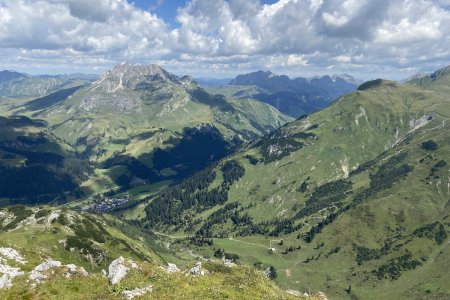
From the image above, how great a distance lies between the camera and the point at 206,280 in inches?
2734

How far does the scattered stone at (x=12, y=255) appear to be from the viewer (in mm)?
103287

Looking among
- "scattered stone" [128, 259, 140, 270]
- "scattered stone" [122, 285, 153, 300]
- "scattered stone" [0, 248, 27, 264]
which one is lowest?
"scattered stone" [0, 248, 27, 264]

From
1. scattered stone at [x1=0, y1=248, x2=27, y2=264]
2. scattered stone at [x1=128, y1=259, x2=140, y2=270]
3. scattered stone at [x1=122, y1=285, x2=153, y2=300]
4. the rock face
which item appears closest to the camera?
scattered stone at [x1=122, y1=285, x2=153, y2=300]

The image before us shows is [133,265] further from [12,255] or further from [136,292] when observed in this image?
[12,255]

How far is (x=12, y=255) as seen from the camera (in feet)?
350

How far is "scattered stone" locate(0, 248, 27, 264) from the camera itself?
103m

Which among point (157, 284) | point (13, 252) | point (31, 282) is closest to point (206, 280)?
point (157, 284)

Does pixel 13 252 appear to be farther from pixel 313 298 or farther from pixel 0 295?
pixel 313 298

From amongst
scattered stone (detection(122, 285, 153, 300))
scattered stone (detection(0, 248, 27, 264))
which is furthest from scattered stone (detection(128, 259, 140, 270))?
scattered stone (detection(0, 248, 27, 264))

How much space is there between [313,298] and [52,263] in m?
47.3

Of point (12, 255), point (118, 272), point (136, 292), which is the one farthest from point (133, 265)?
point (12, 255)

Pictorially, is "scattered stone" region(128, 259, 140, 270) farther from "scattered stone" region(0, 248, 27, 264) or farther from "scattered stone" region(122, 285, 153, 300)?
"scattered stone" region(0, 248, 27, 264)

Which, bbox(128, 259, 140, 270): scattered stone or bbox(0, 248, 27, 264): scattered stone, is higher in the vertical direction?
bbox(128, 259, 140, 270): scattered stone

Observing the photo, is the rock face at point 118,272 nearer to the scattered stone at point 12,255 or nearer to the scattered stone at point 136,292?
the scattered stone at point 136,292
